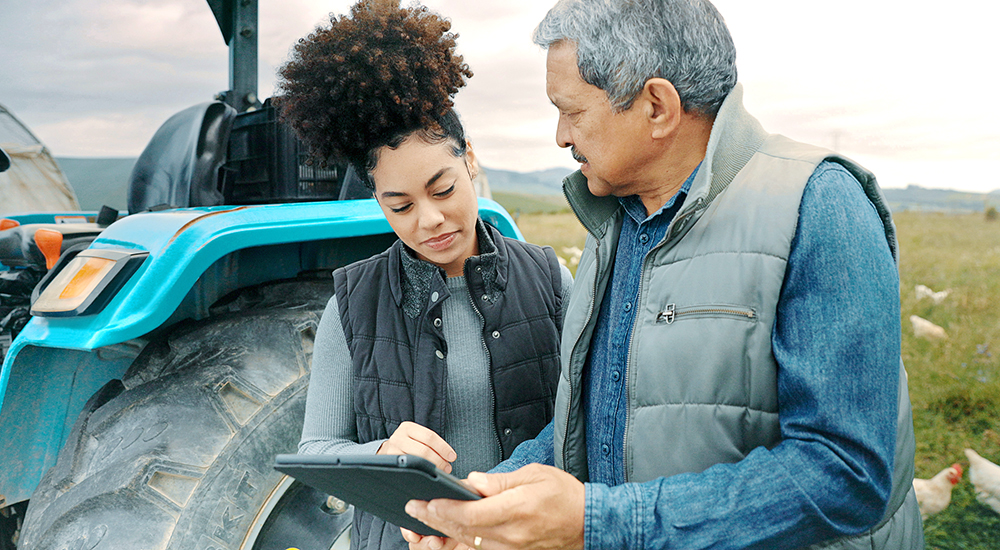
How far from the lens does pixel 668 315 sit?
36.9 inches

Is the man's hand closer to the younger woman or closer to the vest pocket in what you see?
the vest pocket

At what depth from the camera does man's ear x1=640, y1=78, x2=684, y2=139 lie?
38.7 inches

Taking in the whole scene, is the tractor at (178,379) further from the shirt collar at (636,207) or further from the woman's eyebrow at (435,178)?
the shirt collar at (636,207)

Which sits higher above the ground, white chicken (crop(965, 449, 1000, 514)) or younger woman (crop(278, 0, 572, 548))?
younger woman (crop(278, 0, 572, 548))

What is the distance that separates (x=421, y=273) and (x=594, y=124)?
0.53 metres

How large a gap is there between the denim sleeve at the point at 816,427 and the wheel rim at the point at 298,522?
102cm

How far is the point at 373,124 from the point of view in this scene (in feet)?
4.36

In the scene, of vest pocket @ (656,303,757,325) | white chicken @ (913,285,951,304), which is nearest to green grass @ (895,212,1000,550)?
white chicken @ (913,285,951,304)

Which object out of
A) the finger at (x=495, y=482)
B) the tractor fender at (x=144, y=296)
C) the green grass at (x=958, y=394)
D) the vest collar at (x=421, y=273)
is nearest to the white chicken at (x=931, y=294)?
the green grass at (x=958, y=394)

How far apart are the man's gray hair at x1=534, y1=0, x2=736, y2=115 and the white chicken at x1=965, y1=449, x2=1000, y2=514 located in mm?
2474

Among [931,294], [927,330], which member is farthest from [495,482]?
[931,294]

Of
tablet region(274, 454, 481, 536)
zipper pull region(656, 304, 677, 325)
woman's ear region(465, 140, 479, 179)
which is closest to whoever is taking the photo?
tablet region(274, 454, 481, 536)

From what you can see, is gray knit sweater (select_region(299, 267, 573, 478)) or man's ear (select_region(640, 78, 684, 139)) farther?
gray knit sweater (select_region(299, 267, 573, 478))

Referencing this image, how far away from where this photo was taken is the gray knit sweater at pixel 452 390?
1.31 meters
